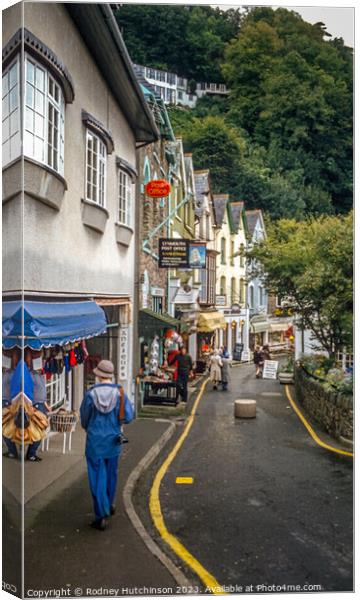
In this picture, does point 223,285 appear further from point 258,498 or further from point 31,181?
point 31,181

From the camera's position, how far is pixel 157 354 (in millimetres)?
6617

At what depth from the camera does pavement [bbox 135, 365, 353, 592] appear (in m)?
5.24

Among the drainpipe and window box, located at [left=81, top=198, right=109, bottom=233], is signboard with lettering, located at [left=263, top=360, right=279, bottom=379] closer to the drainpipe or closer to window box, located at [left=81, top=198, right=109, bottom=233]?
the drainpipe

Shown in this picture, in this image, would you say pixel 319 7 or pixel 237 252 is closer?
pixel 319 7

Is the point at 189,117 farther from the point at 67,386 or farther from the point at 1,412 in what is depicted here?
the point at 1,412

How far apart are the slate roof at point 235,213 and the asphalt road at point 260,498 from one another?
1.65 meters

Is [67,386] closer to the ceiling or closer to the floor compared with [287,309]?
closer to the floor

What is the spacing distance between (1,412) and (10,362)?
1.64ft

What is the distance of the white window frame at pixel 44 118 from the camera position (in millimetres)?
5117

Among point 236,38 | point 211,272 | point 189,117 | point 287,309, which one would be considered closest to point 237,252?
point 211,272

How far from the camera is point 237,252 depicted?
6785 mm

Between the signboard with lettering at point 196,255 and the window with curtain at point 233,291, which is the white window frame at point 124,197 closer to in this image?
the signboard with lettering at point 196,255

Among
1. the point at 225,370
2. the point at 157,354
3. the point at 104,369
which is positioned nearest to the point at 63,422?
the point at 104,369

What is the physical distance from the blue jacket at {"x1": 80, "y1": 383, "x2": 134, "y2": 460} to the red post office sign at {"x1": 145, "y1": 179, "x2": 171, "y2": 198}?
2.19 m
